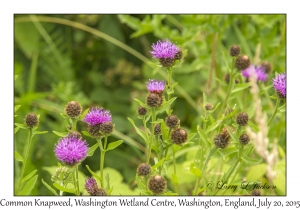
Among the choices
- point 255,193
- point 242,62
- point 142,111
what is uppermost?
point 242,62

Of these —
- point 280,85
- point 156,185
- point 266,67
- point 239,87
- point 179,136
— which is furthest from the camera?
point 266,67

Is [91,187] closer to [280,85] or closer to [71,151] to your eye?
[71,151]

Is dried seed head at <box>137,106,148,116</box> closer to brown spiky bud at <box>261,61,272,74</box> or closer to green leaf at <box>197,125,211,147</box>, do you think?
green leaf at <box>197,125,211,147</box>

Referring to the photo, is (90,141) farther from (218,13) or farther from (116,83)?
(218,13)

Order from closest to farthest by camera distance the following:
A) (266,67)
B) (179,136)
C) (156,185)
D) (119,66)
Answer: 1. (156,185)
2. (179,136)
3. (266,67)
4. (119,66)

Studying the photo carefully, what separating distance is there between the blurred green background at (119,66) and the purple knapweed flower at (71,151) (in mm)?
954

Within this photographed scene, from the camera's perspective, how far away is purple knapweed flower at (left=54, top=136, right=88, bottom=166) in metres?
1.21

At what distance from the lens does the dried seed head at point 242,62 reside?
1.54 meters

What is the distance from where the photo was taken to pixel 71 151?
47.5 inches

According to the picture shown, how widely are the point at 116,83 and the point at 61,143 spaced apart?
6.32ft

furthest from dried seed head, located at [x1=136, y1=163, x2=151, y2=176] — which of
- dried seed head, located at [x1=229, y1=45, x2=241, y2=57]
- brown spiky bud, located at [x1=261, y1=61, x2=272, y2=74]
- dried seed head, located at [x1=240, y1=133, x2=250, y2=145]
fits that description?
brown spiky bud, located at [x1=261, y1=61, x2=272, y2=74]

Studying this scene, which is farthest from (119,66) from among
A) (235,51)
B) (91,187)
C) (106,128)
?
(91,187)

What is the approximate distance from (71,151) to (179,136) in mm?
307

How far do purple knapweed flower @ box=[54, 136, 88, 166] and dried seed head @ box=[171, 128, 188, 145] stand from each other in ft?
0.84
